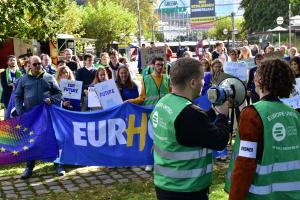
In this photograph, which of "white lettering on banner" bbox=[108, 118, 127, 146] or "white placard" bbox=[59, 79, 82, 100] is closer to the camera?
"white lettering on banner" bbox=[108, 118, 127, 146]

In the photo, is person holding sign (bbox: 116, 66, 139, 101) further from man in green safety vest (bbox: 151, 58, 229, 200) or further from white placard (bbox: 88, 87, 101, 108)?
man in green safety vest (bbox: 151, 58, 229, 200)

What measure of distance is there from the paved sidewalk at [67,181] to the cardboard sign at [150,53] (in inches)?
121

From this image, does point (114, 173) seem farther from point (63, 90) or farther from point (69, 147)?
point (63, 90)

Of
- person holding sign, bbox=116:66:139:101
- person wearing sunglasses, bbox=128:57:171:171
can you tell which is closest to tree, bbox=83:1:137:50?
person holding sign, bbox=116:66:139:101

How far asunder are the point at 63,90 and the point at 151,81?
78.6 inches

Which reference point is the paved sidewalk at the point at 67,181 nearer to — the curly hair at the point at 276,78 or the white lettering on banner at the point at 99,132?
the white lettering on banner at the point at 99,132

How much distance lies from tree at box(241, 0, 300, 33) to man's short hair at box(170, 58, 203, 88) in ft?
214

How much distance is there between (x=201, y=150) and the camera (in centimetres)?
327

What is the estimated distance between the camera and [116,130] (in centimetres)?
766

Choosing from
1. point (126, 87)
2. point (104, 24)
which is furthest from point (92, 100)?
point (104, 24)

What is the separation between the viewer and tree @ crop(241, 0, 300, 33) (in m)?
66.0

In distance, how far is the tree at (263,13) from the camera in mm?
66000

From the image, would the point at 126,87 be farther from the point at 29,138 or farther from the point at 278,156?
the point at 278,156

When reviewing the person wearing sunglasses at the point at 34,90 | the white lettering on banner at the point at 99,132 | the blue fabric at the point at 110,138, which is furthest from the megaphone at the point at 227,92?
the person wearing sunglasses at the point at 34,90
